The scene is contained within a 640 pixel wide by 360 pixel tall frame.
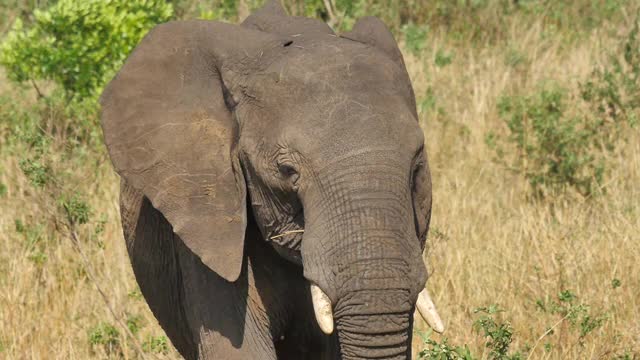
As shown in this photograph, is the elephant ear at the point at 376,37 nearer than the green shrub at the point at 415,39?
Yes

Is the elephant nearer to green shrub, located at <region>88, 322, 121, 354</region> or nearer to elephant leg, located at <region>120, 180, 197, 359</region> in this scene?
elephant leg, located at <region>120, 180, 197, 359</region>

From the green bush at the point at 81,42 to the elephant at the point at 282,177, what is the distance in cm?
366

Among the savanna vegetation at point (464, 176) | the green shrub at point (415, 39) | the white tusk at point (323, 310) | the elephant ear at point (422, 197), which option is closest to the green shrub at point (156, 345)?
the savanna vegetation at point (464, 176)

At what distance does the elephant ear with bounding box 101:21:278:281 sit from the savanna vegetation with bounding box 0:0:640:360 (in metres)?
0.81

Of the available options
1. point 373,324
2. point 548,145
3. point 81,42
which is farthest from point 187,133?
point 81,42

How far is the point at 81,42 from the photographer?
823cm

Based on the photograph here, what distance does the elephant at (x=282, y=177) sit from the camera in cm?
366

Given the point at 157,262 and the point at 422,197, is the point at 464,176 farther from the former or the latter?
the point at 422,197

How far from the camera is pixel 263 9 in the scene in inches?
179

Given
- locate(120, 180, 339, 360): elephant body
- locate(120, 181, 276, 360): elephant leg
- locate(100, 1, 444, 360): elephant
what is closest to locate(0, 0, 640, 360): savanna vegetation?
locate(120, 180, 339, 360): elephant body

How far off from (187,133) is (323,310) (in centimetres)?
86

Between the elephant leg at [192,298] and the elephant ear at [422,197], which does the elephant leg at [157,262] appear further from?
the elephant ear at [422,197]

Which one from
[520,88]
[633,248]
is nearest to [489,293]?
[633,248]

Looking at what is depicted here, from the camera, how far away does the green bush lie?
8125 mm
